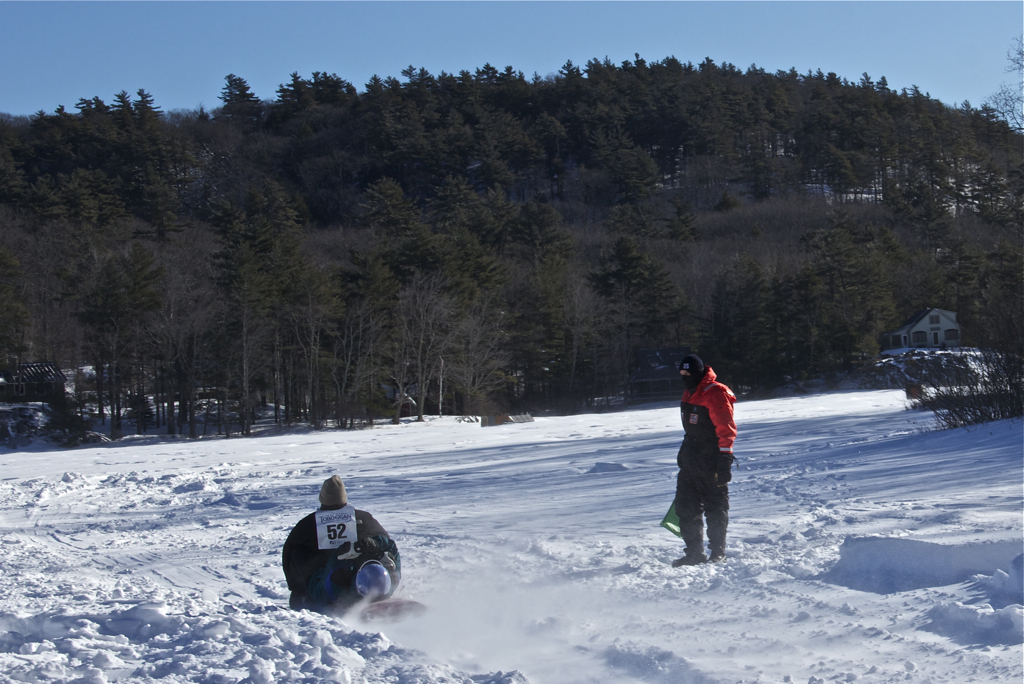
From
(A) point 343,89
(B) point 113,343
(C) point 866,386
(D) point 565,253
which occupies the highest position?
(A) point 343,89

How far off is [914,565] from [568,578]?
7.94ft

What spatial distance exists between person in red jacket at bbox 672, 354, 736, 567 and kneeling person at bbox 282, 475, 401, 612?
7.72 feet

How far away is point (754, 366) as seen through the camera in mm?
47156

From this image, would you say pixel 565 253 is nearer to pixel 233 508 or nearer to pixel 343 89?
pixel 233 508

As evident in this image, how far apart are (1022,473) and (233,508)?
9.40m

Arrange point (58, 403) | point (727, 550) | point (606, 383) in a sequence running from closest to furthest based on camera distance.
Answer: point (727, 550) → point (58, 403) → point (606, 383)

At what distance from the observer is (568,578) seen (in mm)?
5828

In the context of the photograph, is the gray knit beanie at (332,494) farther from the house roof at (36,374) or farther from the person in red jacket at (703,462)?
the house roof at (36,374)

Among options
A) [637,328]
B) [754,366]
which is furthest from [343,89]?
[754,366]

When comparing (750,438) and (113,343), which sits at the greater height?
(113,343)

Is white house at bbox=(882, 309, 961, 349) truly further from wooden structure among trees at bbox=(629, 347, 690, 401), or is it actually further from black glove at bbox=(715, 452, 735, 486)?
black glove at bbox=(715, 452, 735, 486)

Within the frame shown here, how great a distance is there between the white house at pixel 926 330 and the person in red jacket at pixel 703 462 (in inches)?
2111

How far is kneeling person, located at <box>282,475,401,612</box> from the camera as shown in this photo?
4879 mm

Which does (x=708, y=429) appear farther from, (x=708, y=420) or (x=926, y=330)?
(x=926, y=330)
